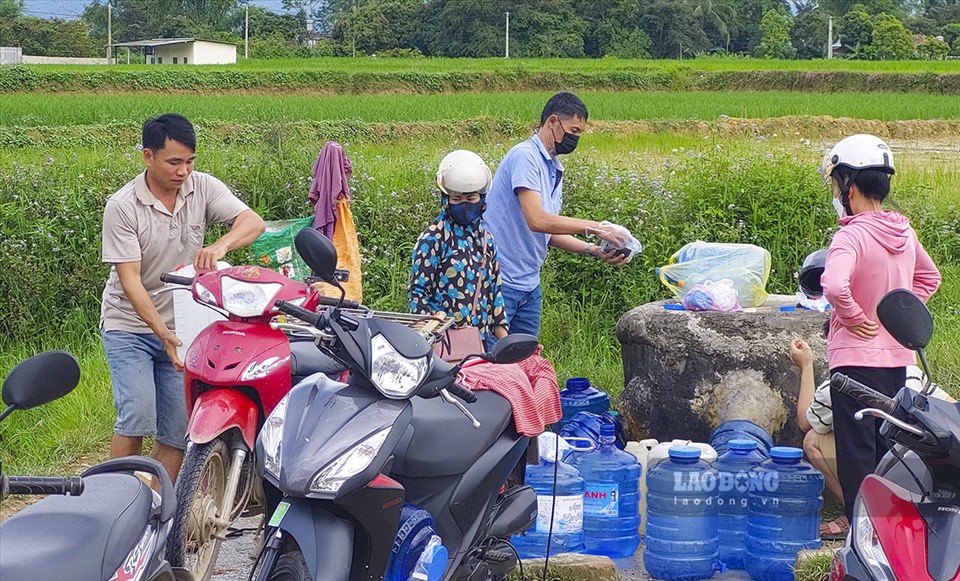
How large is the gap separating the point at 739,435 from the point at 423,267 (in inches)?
67.5

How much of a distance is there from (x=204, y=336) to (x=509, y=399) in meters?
1.18

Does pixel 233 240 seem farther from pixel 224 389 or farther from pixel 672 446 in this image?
pixel 672 446

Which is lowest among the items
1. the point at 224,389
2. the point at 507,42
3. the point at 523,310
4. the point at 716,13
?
the point at 224,389

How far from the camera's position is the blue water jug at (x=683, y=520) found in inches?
198

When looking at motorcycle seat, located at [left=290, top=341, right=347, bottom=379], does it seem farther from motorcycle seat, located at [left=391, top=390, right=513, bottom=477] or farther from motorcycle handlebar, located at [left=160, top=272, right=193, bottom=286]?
motorcycle seat, located at [left=391, top=390, right=513, bottom=477]

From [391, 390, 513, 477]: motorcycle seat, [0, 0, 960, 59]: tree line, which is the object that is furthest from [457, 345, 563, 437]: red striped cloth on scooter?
[0, 0, 960, 59]: tree line

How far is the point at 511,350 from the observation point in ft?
11.4

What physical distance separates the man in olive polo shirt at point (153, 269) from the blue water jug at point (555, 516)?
1.56 metres

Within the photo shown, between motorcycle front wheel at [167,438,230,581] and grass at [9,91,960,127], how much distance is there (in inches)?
651

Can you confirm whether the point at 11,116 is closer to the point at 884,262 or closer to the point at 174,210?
the point at 174,210

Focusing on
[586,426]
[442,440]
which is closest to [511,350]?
[442,440]

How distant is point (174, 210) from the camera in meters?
5.07

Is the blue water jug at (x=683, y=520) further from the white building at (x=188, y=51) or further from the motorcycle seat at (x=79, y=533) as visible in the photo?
A: the white building at (x=188, y=51)

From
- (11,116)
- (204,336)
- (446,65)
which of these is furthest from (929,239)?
(446,65)
